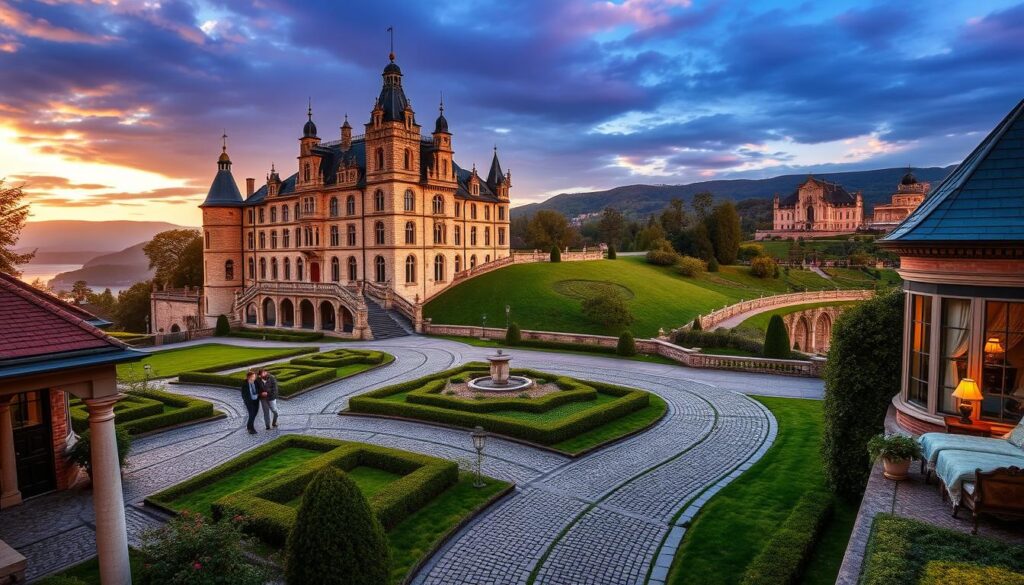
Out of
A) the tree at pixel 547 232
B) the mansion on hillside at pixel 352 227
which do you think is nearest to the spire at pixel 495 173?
the mansion on hillside at pixel 352 227

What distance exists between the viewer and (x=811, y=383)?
27391 millimetres

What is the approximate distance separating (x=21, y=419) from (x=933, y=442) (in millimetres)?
20408

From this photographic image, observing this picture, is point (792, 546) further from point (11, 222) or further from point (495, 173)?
point (495, 173)

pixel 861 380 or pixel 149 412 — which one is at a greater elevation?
pixel 861 380

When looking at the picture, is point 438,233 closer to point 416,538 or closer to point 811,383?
point 811,383

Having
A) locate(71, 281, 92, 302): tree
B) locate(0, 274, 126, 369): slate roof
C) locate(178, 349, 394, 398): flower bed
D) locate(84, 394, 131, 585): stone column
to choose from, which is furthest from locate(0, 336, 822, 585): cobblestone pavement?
locate(71, 281, 92, 302): tree

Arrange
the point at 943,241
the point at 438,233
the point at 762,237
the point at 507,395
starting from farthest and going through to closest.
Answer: the point at 762,237 → the point at 438,233 → the point at 507,395 → the point at 943,241

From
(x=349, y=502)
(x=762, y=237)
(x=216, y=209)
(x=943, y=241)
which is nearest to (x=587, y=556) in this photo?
(x=349, y=502)

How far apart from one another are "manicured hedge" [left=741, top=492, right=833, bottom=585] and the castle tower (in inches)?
2629

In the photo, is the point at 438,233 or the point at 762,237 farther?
the point at 762,237

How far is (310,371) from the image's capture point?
96.8ft

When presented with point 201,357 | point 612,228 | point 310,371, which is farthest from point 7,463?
point 612,228

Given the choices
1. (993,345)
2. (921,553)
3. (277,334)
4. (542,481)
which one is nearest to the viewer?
(921,553)

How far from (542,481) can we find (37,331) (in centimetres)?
1163
